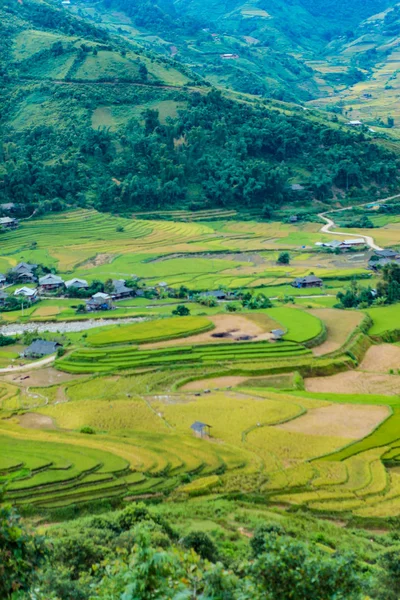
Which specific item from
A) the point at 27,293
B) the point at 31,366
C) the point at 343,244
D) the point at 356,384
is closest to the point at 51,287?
the point at 27,293

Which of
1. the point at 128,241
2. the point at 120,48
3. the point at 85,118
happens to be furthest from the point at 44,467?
the point at 120,48

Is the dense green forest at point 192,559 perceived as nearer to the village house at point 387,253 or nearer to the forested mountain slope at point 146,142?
the village house at point 387,253

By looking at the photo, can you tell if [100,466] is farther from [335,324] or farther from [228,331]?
[335,324]

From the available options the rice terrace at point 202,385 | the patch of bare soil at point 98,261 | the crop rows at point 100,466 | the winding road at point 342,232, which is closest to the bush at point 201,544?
the rice terrace at point 202,385

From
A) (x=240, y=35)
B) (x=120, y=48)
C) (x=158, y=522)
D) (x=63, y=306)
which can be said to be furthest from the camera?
(x=240, y=35)

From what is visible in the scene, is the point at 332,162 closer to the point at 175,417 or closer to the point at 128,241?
the point at 128,241

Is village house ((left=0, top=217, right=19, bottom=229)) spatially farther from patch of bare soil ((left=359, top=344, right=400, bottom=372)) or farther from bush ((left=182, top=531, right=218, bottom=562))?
bush ((left=182, top=531, right=218, bottom=562))
